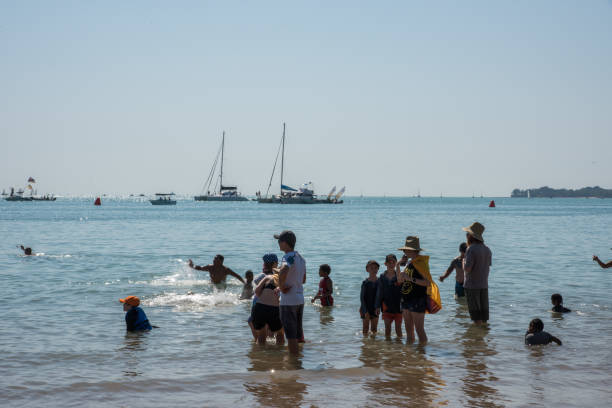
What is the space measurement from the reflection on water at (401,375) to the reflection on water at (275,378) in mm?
1084

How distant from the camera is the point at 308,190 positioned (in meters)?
170

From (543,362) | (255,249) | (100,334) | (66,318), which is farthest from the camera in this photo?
(255,249)

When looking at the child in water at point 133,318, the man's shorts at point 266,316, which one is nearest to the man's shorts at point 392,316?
the man's shorts at point 266,316

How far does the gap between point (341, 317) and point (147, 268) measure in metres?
15.2

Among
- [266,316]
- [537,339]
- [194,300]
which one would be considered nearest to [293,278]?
[266,316]

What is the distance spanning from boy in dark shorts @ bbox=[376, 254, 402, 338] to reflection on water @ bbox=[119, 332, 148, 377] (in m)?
4.42

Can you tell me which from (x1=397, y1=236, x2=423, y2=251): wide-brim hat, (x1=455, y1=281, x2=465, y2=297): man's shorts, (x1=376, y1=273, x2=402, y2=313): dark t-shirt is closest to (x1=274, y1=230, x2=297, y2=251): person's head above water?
(x1=397, y1=236, x2=423, y2=251): wide-brim hat

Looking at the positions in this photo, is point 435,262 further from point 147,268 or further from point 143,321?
point 143,321

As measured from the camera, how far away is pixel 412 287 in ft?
33.7

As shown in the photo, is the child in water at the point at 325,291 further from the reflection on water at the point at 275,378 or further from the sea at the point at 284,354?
the reflection on water at the point at 275,378

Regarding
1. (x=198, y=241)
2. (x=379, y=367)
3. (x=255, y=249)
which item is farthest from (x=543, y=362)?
(x=198, y=241)

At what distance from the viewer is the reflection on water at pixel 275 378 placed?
8.11 meters

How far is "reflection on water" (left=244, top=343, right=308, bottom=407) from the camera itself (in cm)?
811

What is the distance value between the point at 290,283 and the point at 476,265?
422cm
